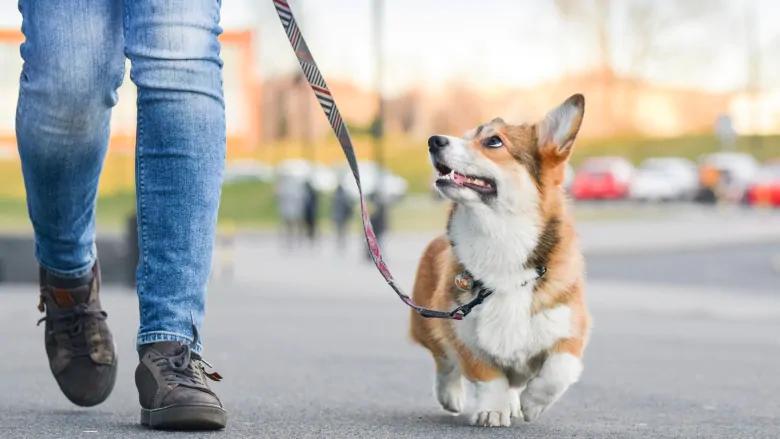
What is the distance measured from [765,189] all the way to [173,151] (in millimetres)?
51462

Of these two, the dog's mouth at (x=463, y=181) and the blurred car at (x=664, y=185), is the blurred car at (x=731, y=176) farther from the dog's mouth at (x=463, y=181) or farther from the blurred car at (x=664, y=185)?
the dog's mouth at (x=463, y=181)

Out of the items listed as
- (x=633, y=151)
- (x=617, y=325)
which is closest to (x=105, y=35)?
(x=617, y=325)

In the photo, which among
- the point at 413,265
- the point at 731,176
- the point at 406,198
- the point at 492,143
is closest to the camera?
the point at 492,143

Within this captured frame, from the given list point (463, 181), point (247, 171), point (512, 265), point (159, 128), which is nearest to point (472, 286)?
point (512, 265)

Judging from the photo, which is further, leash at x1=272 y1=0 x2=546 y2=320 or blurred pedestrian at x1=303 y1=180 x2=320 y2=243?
blurred pedestrian at x1=303 y1=180 x2=320 y2=243

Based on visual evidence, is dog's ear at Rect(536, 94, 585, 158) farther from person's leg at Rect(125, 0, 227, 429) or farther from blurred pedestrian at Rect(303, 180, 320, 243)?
blurred pedestrian at Rect(303, 180, 320, 243)

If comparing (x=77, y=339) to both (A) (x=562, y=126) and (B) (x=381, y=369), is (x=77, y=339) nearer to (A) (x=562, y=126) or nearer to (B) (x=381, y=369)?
(A) (x=562, y=126)

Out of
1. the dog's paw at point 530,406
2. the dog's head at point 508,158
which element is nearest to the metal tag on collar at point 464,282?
the dog's head at point 508,158

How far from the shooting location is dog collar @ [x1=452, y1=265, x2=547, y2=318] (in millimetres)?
4395

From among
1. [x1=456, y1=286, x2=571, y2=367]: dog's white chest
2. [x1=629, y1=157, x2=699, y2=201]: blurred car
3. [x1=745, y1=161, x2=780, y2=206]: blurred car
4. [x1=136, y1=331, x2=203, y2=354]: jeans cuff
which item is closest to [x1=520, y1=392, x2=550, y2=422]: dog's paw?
[x1=456, y1=286, x2=571, y2=367]: dog's white chest

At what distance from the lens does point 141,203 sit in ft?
12.2

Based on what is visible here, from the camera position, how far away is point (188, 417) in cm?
353

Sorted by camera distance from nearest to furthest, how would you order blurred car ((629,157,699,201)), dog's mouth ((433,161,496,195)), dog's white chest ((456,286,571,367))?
dog's white chest ((456,286,571,367)), dog's mouth ((433,161,496,195)), blurred car ((629,157,699,201))

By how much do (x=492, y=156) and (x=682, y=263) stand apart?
863 inches
